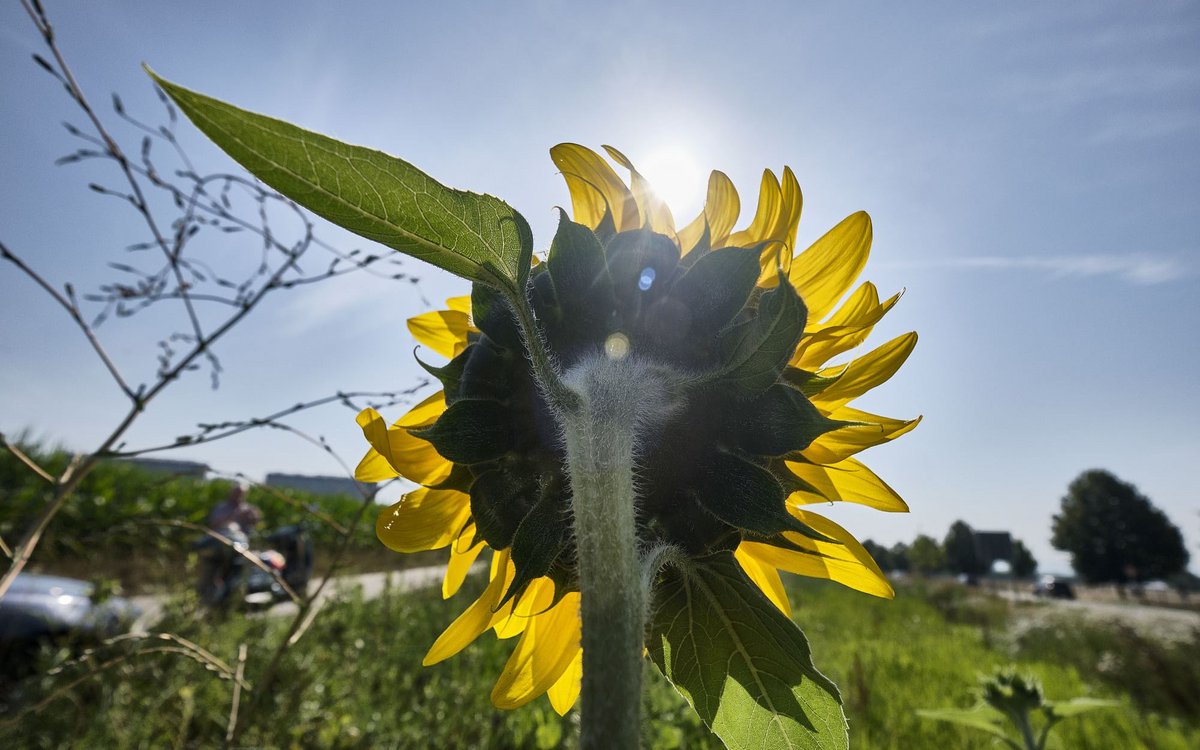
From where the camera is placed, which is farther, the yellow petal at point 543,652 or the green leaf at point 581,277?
the yellow petal at point 543,652

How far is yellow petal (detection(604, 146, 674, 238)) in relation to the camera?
1.98 feet

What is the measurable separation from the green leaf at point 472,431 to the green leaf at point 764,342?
0.58 ft

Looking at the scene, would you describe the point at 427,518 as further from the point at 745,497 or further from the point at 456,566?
the point at 745,497

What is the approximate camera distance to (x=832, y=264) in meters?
0.72

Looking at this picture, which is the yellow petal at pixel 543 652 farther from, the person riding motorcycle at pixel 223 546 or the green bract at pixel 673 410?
the person riding motorcycle at pixel 223 546

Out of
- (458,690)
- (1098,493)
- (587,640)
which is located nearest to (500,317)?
(587,640)

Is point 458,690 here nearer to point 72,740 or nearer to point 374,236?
point 72,740

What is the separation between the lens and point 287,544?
829 cm

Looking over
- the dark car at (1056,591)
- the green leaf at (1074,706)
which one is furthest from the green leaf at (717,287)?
the dark car at (1056,591)

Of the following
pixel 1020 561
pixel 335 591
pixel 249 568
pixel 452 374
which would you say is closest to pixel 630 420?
pixel 452 374

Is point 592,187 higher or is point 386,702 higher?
point 592,187

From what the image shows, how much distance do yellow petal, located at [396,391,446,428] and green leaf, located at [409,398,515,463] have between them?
250 millimetres

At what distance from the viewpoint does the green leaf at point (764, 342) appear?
0.44m

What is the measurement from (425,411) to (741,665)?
448 millimetres
